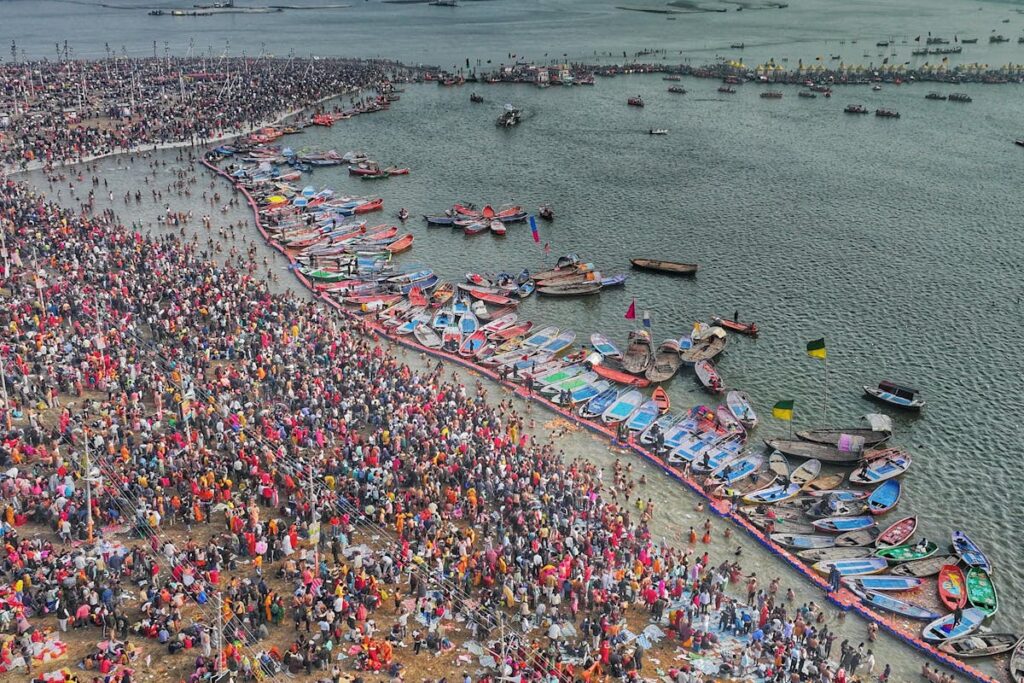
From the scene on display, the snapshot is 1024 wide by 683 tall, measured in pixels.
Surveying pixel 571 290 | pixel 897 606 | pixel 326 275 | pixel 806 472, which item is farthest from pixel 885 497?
pixel 326 275

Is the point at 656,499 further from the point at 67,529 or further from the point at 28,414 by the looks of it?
the point at 28,414

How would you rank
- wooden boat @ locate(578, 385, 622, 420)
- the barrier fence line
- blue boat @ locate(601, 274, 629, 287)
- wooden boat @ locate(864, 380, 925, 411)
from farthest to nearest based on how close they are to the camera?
→ blue boat @ locate(601, 274, 629, 287), wooden boat @ locate(864, 380, 925, 411), wooden boat @ locate(578, 385, 622, 420), the barrier fence line

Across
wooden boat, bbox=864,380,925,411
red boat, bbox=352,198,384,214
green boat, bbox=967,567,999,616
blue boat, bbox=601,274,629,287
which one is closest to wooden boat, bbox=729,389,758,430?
wooden boat, bbox=864,380,925,411

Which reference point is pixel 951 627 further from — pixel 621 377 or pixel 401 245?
pixel 401 245

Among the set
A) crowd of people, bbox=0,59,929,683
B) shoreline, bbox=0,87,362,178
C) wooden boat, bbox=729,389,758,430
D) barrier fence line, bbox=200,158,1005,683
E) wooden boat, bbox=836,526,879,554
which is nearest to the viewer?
crowd of people, bbox=0,59,929,683

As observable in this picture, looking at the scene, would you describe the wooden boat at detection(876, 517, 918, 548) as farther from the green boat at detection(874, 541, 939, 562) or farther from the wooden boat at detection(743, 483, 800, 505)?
the wooden boat at detection(743, 483, 800, 505)

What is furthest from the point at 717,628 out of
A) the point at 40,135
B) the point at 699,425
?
the point at 40,135

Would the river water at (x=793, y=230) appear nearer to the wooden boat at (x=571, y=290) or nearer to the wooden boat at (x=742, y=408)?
the wooden boat at (x=742, y=408)

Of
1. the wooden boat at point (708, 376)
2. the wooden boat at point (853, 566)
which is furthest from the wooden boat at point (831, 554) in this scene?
the wooden boat at point (708, 376)
